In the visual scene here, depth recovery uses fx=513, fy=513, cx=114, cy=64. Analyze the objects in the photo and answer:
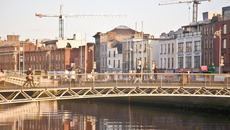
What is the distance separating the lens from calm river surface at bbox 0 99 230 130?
51.4 meters

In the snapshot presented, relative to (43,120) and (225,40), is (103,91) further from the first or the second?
(225,40)

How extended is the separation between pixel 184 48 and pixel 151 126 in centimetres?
4757

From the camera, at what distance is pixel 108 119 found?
57594mm

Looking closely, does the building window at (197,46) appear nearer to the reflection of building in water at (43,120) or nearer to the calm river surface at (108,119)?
the calm river surface at (108,119)

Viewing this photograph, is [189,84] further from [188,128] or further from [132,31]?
[132,31]

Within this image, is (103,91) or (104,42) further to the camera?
(104,42)

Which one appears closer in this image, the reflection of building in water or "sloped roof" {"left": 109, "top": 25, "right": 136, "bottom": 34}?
the reflection of building in water

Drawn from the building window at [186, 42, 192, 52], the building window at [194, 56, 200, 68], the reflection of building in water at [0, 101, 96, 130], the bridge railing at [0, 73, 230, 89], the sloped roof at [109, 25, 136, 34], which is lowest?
the reflection of building in water at [0, 101, 96, 130]

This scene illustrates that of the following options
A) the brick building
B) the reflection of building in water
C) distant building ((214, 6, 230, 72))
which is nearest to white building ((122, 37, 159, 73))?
the brick building

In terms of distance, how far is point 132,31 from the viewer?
471 ft

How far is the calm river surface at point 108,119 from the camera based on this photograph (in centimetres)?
5141

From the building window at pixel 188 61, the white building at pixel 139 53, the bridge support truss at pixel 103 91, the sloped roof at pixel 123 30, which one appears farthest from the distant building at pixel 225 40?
the sloped roof at pixel 123 30

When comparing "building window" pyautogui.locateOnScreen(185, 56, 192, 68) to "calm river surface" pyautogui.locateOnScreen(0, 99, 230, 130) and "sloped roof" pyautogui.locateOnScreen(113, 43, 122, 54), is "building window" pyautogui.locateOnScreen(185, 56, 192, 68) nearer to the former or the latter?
"calm river surface" pyautogui.locateOnScreen(0, 99, 230, 130)

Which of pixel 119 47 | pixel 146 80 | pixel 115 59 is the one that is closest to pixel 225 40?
pixel 146 80
